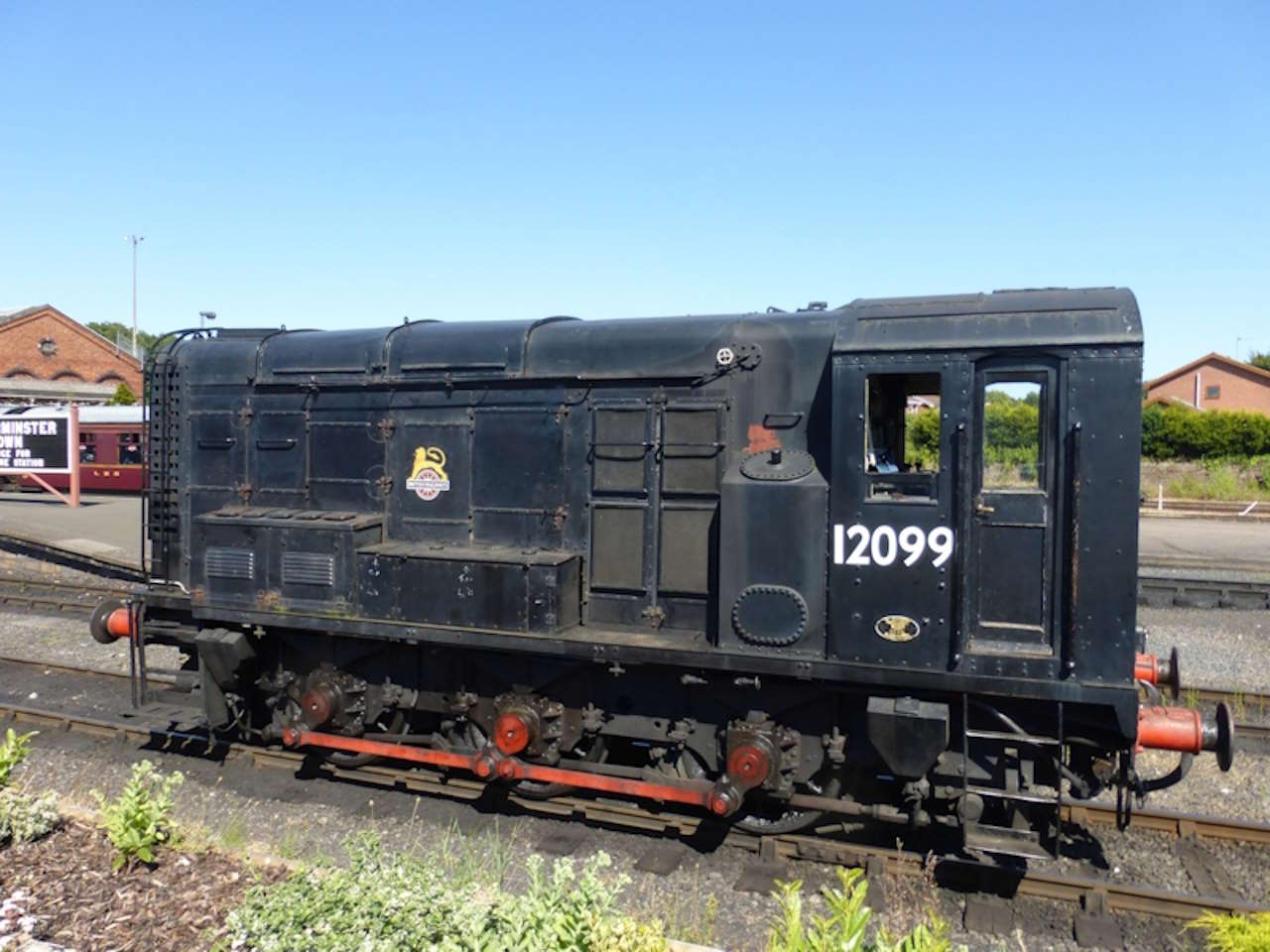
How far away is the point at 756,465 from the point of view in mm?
6809

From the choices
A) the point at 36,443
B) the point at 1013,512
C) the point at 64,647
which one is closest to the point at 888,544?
the point at 1013,512

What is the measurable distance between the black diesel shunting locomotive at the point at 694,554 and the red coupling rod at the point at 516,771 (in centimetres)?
3

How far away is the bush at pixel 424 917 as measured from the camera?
4488 mm

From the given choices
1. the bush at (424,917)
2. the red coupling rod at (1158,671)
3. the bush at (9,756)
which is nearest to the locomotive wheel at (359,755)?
the bush at (9,756)

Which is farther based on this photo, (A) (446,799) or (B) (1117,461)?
(A) (446,799)

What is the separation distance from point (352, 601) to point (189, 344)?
142 inches

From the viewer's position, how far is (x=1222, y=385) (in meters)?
54.0

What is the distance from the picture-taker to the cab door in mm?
5992

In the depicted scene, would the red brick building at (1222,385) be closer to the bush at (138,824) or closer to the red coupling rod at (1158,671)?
the red coupling rod at (1158,671)

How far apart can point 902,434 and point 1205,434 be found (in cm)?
3737

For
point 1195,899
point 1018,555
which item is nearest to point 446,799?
point 1018,555

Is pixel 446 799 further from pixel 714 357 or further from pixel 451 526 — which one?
pixel 714 357

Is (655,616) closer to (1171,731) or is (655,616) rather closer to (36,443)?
(1171,731)

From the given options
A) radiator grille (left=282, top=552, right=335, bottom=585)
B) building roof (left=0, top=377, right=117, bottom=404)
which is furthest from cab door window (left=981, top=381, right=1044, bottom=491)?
building roof (left=0, top=377, right=117, bottom=404)
